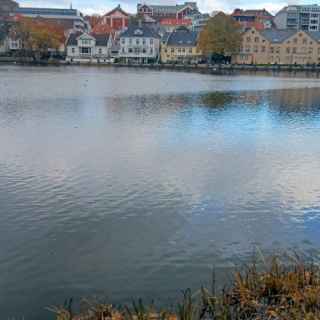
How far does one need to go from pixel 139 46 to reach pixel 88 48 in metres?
12.0

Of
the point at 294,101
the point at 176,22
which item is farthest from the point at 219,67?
the point at 176,22

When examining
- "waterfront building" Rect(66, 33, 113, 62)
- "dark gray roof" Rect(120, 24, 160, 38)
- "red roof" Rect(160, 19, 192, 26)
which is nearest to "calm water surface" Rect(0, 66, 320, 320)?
"dark gray roof" Rect(120, 24, 160, 38)

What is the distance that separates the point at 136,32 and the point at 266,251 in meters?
111

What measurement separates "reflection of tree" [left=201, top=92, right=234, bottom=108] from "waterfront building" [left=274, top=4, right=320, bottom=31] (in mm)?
150448

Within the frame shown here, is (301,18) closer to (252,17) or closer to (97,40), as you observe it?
(252,17)

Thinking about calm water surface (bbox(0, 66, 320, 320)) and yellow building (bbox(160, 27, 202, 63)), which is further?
yellow building (bbox(160, 27, 202, 63))

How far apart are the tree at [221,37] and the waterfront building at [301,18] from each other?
9145 cm

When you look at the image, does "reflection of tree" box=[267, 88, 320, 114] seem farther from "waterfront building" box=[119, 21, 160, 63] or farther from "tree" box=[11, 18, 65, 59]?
"tree" box=[11, 18, 65, 59]

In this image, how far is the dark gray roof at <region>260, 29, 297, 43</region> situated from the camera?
110375mm

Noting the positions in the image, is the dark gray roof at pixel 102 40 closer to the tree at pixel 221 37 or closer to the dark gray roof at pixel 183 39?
the dark gray roof at pixel 183 39

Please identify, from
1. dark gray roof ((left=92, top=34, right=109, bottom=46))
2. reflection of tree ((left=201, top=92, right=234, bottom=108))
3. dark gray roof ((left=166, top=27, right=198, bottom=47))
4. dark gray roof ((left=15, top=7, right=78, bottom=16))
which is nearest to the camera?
reflection of tree ((left=201, top=92, right=234, bottom=108))

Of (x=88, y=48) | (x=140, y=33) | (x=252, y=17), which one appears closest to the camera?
(x=140, y=33)

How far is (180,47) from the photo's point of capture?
374 ft

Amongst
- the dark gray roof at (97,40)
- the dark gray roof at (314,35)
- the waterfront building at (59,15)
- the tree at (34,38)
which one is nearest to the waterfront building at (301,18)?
the waterfront building at (59,15)
